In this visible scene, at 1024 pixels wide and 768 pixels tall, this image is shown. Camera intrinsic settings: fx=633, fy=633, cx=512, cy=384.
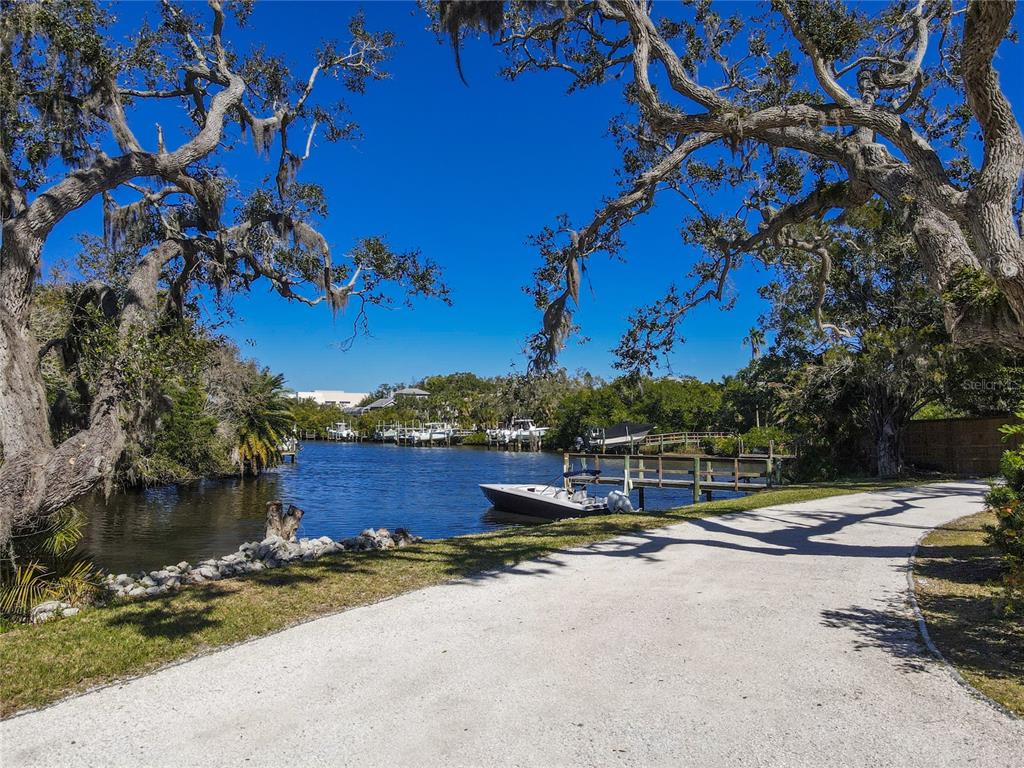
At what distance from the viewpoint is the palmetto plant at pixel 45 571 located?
6125 millimetres

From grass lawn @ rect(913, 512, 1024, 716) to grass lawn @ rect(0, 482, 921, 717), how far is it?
14.0ft

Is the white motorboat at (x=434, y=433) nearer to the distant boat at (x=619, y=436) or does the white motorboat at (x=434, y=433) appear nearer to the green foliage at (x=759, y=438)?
the distant boat at (x=619, y=436)

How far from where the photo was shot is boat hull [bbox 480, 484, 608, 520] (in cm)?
1888

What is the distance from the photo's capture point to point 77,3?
292 inches

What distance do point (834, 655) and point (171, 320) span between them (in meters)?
8.09

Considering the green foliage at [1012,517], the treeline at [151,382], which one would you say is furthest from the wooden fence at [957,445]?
the treeline at [151,382]

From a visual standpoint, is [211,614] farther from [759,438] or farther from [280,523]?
[759,438]

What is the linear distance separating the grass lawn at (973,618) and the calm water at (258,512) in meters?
13.2

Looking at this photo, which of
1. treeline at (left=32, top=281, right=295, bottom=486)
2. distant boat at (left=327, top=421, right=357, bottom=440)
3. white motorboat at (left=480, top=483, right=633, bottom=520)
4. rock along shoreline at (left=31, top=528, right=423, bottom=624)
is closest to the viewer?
rock along shoreline at (left=31, top=528, right=423, bottom=624)

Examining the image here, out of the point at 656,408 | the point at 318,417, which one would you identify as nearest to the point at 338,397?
the point at 318,417

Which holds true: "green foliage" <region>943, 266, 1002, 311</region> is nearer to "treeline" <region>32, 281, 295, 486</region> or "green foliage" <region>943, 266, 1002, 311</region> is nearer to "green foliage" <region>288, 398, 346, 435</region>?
"treeline" <region>32, 281, 295, 486</region>

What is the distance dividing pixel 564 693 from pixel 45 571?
5836 mm

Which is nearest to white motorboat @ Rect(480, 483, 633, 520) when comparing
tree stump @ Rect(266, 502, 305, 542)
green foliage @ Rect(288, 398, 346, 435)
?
tree stump @ Rect(266, 502, 305, 542)

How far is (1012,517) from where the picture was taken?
500 centimetres
